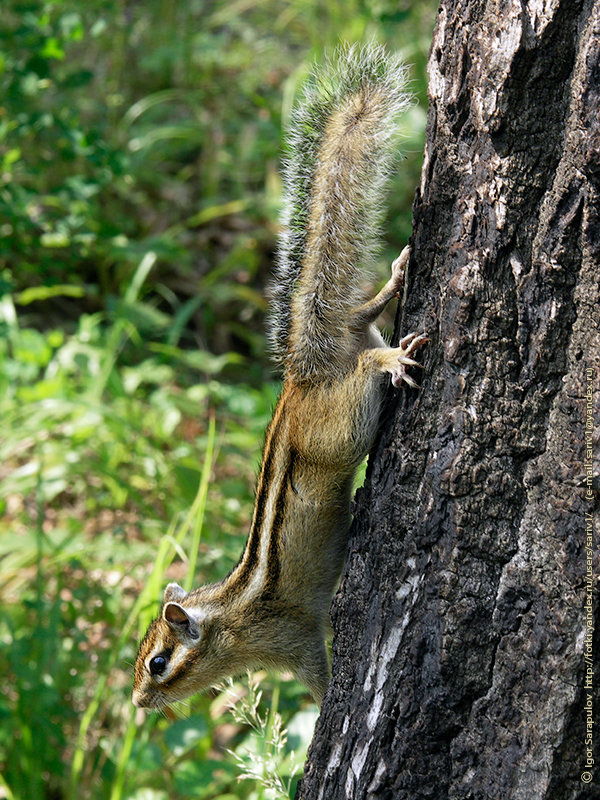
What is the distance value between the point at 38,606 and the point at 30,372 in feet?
5.94

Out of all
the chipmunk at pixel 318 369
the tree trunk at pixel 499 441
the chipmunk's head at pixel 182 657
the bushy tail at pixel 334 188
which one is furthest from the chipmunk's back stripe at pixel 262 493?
the tree trunk at pixel 499 441

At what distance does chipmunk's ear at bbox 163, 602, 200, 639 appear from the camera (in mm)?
2514

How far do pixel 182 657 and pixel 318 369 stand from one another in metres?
1.03

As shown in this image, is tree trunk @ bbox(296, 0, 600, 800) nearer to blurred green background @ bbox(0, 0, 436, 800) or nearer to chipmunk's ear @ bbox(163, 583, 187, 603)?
blurred green background @ bbox(0, 0, 436, 800)

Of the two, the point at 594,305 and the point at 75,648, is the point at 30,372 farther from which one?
the point at 594,305

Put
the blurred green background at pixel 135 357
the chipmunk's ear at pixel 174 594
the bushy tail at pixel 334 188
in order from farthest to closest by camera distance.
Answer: the blurred green background at pixel 135 357 → the chipmunk's ear at pixel 174 594 → the bushy tail at pixel 334 188

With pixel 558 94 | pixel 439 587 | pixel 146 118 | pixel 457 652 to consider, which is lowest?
pixel 457 652

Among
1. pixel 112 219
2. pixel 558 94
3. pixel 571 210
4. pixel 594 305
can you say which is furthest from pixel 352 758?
pixel 112 219

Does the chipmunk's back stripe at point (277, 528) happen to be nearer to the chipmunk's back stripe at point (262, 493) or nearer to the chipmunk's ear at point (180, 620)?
the chipmunk's back stripe at point (262, 493)

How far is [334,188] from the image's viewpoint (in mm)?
2213

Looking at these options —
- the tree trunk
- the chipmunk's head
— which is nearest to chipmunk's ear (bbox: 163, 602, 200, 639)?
the chipmunk's head

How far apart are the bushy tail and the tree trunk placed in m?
0.37

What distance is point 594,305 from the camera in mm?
1609

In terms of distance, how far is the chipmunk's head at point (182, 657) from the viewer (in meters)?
2.62
